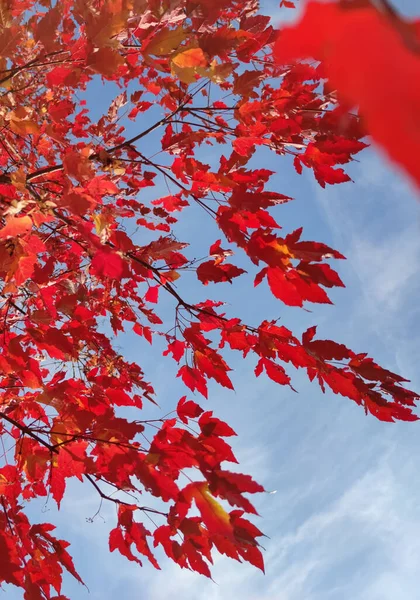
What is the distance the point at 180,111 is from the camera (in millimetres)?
2322

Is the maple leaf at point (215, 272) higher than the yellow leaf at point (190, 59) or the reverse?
the reverse

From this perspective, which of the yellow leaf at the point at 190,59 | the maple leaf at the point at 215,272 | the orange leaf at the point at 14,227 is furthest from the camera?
the maple leaf at the point at 215,272

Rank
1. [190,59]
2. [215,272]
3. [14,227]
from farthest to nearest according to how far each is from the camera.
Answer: [215,272]
[190,59]
[14,227]

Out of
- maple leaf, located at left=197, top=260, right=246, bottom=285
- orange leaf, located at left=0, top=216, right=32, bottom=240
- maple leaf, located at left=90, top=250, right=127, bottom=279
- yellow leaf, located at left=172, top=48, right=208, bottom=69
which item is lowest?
orange leaf, located at left=0, top=216, right=32, bottom=240

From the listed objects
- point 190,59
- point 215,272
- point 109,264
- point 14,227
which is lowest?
point 14,227

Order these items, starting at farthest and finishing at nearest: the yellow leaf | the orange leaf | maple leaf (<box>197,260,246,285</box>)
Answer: maple leaf (<box>197,260,246,285</box>)
the yellow leaf
the orange leaf

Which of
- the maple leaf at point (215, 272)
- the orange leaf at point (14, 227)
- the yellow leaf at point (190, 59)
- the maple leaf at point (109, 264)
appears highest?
the yellow leaf at point (190, 59)

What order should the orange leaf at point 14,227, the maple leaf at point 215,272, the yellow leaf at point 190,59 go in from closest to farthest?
1. the orange leaf at point 14,227
2. the yellow leaf at point 190,59
3. the maple leaf at point 215,272

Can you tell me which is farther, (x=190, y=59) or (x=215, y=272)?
(x=215, y=272)

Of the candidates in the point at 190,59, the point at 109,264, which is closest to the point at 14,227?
the point at 109,264

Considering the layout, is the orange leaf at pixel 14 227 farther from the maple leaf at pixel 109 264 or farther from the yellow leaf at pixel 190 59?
the yellow leaf at pixel 190 59

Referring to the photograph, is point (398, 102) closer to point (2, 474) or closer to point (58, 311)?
point (58, 311)

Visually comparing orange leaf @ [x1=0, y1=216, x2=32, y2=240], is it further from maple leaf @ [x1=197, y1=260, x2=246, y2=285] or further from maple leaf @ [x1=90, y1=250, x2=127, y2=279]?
maple leaf @ [x1=197, y1=260, x2=246, y2=285]

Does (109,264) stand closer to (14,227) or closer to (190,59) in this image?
(14,227)
